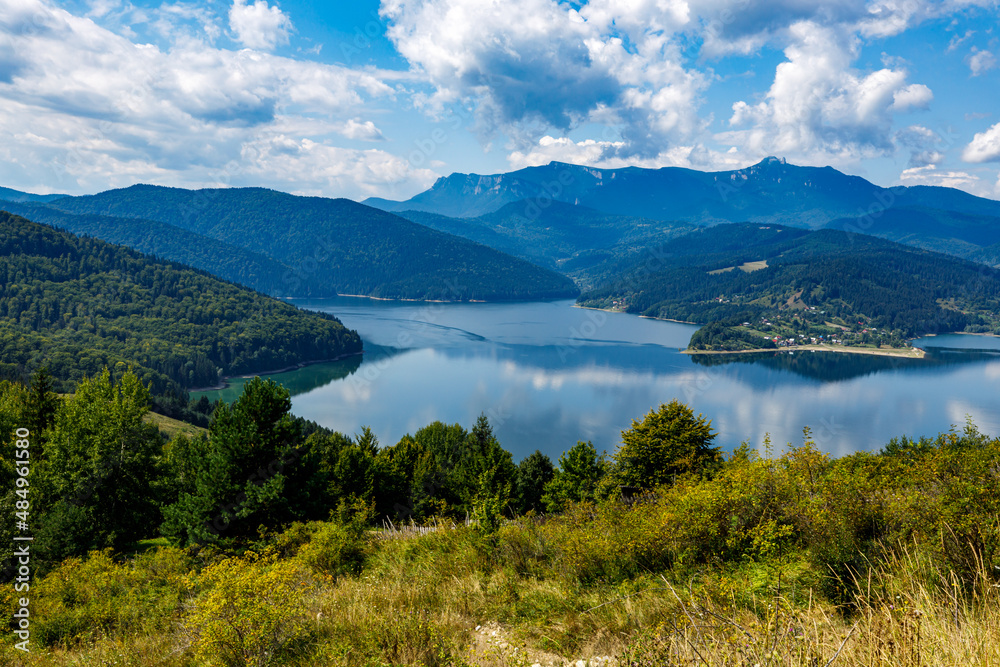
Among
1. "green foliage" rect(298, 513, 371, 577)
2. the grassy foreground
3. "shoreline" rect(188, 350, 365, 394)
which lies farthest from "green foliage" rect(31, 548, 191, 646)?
"shoreline" rect(188, 350, 365, 394)

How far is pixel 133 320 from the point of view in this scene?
111 meters

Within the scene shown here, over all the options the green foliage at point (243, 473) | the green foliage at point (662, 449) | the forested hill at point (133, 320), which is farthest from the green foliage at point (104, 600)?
the forested hill at point (133, 320)

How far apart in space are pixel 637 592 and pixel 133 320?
13322 centimetres

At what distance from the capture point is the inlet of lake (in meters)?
59.4

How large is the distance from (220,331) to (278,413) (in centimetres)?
10754

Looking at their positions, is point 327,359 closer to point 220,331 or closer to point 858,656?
point 220,331

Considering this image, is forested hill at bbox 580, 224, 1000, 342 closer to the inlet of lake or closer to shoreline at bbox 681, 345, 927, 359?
shoreline at bbox 681, 345, 927, 359

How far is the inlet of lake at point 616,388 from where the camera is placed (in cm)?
5944

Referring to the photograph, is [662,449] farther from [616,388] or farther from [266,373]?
[266,373]

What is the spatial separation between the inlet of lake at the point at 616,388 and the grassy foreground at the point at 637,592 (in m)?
42.9

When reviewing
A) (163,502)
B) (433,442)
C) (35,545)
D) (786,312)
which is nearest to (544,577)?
(35,545)

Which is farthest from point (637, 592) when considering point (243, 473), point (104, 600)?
point (243, 473)

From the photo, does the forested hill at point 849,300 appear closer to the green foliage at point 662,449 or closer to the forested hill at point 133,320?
the forested hill at point 133,320

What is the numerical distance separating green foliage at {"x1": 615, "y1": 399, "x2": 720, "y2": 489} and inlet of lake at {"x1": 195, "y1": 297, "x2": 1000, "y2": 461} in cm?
2671
